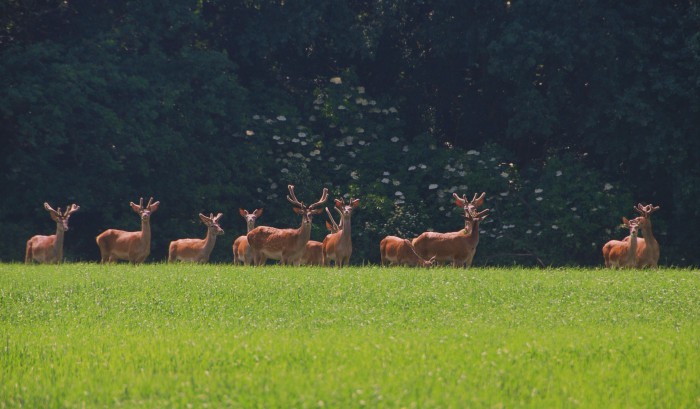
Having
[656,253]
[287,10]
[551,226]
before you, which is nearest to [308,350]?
[656,253]

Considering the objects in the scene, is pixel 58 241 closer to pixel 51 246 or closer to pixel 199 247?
pixel 51 246

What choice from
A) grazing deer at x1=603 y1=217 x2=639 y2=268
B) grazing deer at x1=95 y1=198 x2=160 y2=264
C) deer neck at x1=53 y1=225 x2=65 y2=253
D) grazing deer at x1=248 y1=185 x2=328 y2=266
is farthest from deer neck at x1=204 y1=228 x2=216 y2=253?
grazing deer at x1=603 y1=217 x2=639 y2=268

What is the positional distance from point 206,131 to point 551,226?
9238 mm

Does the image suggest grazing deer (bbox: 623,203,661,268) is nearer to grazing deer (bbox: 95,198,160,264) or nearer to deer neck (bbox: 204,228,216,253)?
deer neck (bbox: 204,228,216,253)

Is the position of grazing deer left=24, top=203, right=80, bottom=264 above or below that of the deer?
below

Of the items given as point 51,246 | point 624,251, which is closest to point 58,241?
point 51,246

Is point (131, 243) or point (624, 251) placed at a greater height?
point (624, 251)

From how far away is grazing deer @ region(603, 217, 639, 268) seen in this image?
22.9 metres

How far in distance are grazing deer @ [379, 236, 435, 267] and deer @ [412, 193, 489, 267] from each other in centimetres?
15

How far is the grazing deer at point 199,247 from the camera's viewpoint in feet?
82.6

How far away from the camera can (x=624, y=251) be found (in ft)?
76.3

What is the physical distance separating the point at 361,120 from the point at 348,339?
2030 centimetres

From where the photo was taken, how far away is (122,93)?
2909cm

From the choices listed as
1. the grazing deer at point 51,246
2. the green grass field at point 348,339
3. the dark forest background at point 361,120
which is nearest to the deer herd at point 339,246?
the grazing deer at point 51,246
